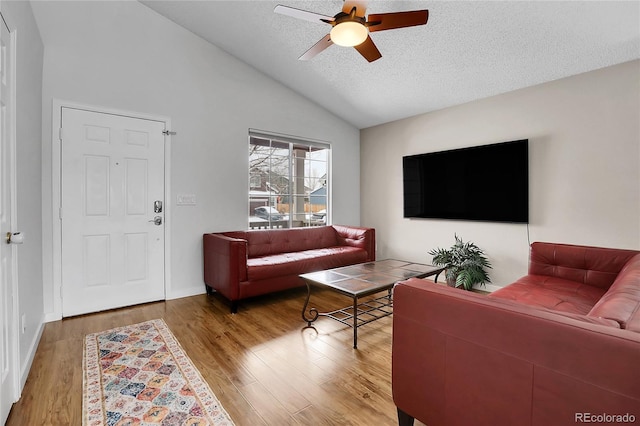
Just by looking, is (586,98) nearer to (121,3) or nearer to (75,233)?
(121,3)

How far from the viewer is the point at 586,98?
127 inches

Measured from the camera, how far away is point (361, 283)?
268cm

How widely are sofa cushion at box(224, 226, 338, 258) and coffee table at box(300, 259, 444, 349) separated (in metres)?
1.20

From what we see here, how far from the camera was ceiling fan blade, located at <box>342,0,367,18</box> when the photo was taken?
2057 millimetres

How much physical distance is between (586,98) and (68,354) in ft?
17.0

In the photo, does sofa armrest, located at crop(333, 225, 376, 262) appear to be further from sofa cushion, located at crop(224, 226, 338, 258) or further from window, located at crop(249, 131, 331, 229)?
window, located at crop(249, 131, 331, 229)

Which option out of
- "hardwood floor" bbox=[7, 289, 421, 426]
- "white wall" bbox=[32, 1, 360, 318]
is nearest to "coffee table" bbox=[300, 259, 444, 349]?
"hardwood floor" bbox=[7, 289, 421, 426]

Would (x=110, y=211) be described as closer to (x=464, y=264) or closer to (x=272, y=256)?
(x=272, y=256)

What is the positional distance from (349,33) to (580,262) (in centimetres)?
263

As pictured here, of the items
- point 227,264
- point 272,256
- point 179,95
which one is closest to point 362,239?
point 272,256

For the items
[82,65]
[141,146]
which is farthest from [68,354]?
[82,65]

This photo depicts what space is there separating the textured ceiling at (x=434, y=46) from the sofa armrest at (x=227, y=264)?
2344 millimetres

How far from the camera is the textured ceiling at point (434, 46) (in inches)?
103

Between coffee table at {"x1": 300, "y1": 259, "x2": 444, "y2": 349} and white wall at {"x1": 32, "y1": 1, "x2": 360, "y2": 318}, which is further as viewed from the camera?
white wall at {"x1": 32, "y1": 1, "x2": 360, "y2": 318}
